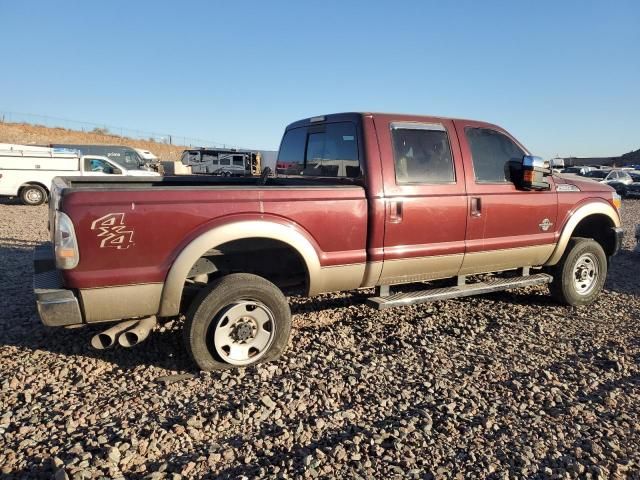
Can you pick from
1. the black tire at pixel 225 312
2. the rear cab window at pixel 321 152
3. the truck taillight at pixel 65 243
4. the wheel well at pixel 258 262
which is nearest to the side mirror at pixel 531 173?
the rear cab window at pixel 321 152

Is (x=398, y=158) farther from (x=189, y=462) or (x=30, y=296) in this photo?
(x=30, y=296)

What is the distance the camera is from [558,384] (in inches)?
139

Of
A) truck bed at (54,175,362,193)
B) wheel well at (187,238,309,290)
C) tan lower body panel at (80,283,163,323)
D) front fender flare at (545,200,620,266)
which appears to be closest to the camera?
tan lower body panel at (80,283,163,323)

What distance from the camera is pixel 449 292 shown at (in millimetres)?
4527

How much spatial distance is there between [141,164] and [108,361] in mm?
24833

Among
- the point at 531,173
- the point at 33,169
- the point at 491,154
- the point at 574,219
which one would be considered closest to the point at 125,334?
the point at 491,154

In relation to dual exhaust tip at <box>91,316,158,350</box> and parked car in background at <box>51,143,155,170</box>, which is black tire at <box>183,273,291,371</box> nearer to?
dual exhaust tip at <box>91,316,158,350</box>

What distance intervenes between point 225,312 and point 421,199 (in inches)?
78.0

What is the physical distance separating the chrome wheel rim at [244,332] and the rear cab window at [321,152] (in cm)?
148

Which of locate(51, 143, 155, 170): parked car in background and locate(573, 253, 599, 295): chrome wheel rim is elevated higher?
locate(51, 143, 155, 170): parked car in background

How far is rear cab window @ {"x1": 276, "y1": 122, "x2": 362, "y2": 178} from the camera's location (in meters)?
4.24

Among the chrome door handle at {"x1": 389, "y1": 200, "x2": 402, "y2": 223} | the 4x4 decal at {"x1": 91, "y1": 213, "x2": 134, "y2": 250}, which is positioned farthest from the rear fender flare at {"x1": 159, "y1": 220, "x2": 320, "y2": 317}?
the chrome door handle at {"x1": 389, "y1": 200, "x2": 402, "y2": 223}

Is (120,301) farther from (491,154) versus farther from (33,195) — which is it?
(33,195)

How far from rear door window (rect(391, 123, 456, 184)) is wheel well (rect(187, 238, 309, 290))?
1195 millimetres
